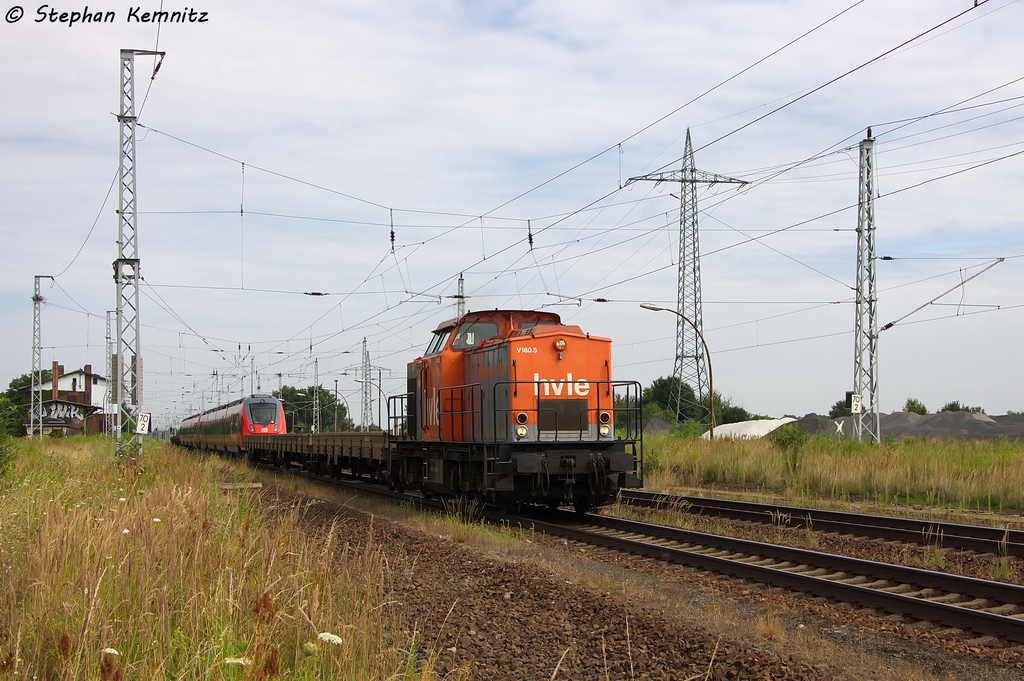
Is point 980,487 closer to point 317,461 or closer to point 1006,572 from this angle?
point 1006,572

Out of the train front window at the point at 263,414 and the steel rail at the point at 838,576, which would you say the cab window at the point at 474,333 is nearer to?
the steel rail at the point at 838,576

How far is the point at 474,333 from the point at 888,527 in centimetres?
750

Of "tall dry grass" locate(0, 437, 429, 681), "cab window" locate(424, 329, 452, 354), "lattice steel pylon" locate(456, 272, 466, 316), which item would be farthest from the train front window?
"tall dry grass" locate(0, 437, 429, 681)

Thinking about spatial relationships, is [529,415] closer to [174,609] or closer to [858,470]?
[174,609]

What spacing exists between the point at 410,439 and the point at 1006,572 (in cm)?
1102

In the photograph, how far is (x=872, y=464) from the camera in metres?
18.9

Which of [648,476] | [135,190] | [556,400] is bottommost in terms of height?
[648,476]

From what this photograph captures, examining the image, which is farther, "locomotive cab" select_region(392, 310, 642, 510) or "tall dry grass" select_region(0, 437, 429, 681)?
"locomotive cab" select_region(392, 310, 642, 510)

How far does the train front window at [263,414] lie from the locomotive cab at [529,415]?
25484 millimetres

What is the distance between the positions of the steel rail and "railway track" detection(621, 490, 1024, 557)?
2.12 m

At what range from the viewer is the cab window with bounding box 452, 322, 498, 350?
50.2ft

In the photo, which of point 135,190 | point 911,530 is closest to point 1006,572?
point 911,530

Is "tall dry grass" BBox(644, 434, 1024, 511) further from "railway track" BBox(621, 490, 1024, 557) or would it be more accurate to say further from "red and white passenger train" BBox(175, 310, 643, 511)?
"red and white passenger train" BBox(175, 310, 643, 511)

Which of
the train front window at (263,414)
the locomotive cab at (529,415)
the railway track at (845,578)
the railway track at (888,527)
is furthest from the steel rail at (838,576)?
the train front window at (263,414)
